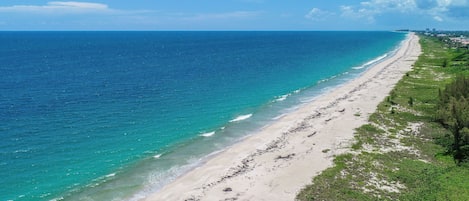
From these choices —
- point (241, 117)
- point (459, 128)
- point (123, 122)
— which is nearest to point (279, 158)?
point (459, 128)

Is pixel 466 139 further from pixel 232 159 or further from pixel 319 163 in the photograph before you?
pixel 232 159

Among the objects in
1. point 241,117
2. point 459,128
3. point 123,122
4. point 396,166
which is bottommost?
point 396,166

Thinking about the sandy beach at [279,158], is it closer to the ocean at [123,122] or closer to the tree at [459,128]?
the ocean at [123,122]

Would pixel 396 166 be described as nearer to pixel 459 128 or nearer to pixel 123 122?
pixel 459 128

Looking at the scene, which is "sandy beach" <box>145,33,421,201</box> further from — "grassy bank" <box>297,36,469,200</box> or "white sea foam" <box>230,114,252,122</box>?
"white sea foam" <box>230,114,252,122</box>

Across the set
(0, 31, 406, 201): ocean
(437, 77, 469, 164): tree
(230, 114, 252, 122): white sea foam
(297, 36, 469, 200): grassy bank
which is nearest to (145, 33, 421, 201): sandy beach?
(297, 36, 469, 200): grassy bank
